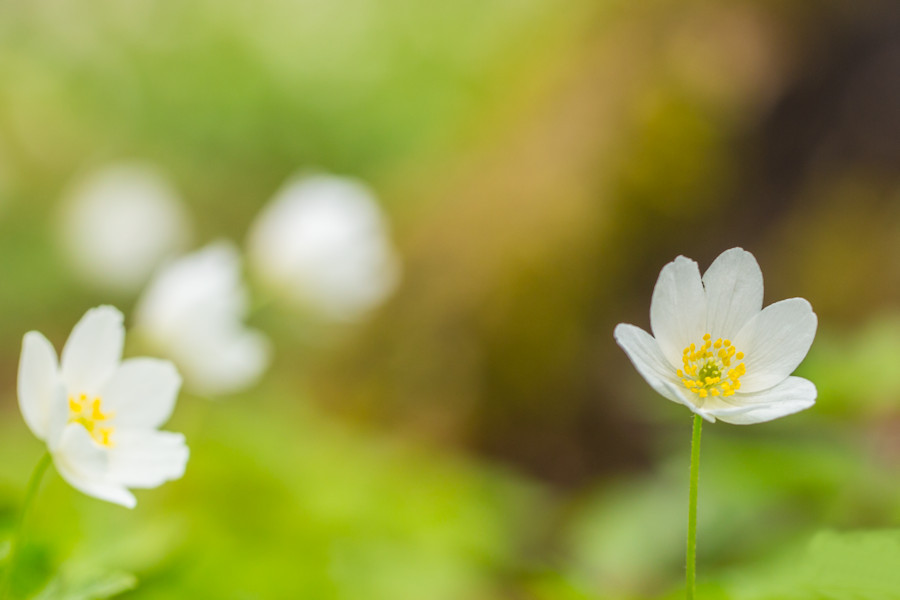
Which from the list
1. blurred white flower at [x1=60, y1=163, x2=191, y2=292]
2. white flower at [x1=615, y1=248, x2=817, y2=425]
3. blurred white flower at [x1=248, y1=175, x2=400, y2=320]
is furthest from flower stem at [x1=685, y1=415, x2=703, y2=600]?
blurred white flower at [x1=60, y1=163, x2=191, y2=292]

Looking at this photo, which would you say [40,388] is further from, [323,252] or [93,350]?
[323,252]

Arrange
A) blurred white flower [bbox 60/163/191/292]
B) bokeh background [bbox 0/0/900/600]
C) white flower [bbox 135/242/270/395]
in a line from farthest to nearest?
blurred white flower [bbox 60/163/191/292]
bokeh background [bbox 0/0/900/600]
white flower [bbox 135/242/270/395]

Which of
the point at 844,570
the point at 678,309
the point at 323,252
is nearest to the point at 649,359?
the point at 678,309

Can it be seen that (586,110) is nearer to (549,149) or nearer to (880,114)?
(549,149)

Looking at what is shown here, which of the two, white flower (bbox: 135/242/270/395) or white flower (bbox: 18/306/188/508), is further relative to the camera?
white flower (bbox: 135/242/270/395)

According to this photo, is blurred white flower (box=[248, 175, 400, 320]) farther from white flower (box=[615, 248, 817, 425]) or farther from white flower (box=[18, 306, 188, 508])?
white flower (box=[615, 248, 817, 425])

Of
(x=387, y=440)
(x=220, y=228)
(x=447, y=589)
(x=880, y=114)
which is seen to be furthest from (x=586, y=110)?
(x=220, y=228)

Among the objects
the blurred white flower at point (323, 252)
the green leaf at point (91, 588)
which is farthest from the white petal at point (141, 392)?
the blurred white flower at point (323, 252)
